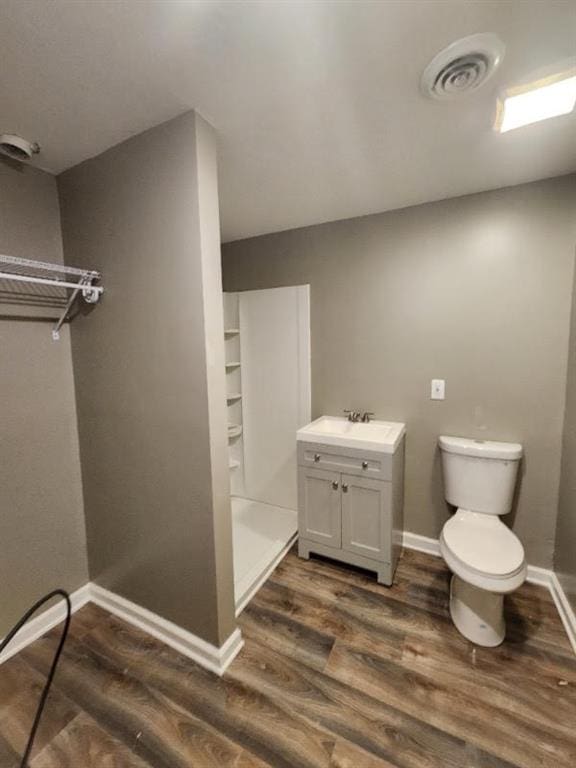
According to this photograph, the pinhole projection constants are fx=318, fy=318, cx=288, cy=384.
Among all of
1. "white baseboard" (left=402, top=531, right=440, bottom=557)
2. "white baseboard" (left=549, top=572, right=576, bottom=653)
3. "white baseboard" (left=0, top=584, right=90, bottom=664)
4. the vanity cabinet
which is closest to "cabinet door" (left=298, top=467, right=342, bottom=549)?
the vanity cabinet

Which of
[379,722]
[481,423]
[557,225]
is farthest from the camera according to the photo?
[481,423]

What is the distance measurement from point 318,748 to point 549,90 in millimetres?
2403

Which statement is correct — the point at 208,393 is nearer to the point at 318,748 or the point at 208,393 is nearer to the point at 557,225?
the point at 318,748

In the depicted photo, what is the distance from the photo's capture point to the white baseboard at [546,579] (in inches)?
61.5

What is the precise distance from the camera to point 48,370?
1.61 m

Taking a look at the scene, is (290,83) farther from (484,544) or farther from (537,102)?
(484,544)

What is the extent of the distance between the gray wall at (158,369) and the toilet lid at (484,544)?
111 cm

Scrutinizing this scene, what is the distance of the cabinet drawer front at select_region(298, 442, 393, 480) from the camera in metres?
1.82

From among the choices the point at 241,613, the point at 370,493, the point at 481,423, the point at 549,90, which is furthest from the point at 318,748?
the point at 549,90

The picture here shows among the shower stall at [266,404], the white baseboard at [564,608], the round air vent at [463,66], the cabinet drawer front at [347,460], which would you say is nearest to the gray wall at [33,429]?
the shower stall at [266,404]

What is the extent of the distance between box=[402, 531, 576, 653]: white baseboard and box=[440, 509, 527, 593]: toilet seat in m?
0.45

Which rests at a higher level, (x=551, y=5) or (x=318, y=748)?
(x=551, y=5)

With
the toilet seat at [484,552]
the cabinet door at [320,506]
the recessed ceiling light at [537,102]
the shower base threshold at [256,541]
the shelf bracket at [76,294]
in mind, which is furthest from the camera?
the cabinet door at [320,506]

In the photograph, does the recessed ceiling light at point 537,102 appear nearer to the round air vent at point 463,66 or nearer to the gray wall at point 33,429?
the round air vent at point 463,66
